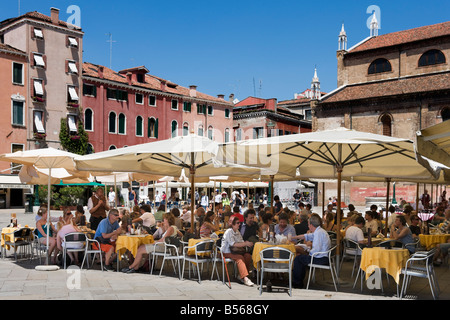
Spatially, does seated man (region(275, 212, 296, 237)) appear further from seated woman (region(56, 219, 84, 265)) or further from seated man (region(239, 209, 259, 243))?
seated woman (region(56, 219, 84, 265))

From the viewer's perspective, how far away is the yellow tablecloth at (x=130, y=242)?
9023 millimetres

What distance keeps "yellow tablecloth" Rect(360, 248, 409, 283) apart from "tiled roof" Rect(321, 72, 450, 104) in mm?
30378

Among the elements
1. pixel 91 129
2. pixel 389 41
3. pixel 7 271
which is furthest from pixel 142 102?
pixel 7 271

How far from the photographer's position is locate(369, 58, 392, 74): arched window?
38938 mm

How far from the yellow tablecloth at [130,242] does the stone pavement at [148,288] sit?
0.45m

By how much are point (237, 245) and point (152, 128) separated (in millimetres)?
39047

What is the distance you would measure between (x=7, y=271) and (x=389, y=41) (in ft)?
123

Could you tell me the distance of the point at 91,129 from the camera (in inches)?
1609

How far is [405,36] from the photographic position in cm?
3975

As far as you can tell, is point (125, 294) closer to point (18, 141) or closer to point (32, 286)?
point (32, 286)

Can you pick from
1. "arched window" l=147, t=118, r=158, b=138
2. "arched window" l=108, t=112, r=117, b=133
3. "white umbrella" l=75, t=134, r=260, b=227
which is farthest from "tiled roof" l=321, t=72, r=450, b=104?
"white umbrella" l=75, t=134, r=260, b=227

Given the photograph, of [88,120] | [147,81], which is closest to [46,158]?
[88,120]
